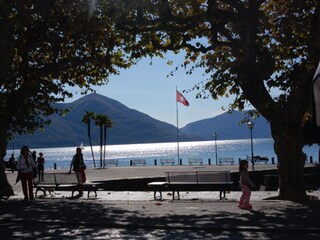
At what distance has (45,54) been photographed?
22141 mm

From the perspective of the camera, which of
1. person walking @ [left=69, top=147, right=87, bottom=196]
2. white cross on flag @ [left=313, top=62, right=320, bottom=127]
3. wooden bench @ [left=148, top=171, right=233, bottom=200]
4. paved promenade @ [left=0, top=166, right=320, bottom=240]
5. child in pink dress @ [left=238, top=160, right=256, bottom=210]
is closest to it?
white cross on flag @ [left=313, top=62, right=320, bottom=127]

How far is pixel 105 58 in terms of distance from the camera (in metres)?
20.2

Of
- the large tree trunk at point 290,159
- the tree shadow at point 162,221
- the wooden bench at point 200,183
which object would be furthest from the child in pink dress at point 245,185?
the wooden bench at point 200,183

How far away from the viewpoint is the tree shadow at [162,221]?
10617mm

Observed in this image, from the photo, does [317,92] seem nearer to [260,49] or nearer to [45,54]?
[260,49]

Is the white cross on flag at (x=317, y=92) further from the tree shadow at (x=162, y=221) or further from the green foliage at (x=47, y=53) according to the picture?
the green foliage at (x=47, y=53)

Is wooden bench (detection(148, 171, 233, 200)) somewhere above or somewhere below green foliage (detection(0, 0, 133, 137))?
below

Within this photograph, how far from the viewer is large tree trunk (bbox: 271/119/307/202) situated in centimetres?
1644

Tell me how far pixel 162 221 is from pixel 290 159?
6170 millimetres

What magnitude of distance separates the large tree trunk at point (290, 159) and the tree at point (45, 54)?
586 cm

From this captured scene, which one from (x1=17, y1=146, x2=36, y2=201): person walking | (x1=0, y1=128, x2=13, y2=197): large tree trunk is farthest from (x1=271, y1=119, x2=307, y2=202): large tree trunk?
(x1=0, y1=128, x2=13, y2=197): large tree trunk

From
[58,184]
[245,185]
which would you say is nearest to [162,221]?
[245,185]

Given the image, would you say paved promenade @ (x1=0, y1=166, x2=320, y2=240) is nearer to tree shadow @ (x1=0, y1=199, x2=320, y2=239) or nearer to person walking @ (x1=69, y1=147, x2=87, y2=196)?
tree shadow @ (x1=0, y1=199, x2=320, y2=239)

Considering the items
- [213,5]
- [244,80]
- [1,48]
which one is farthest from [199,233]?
[1,48]
